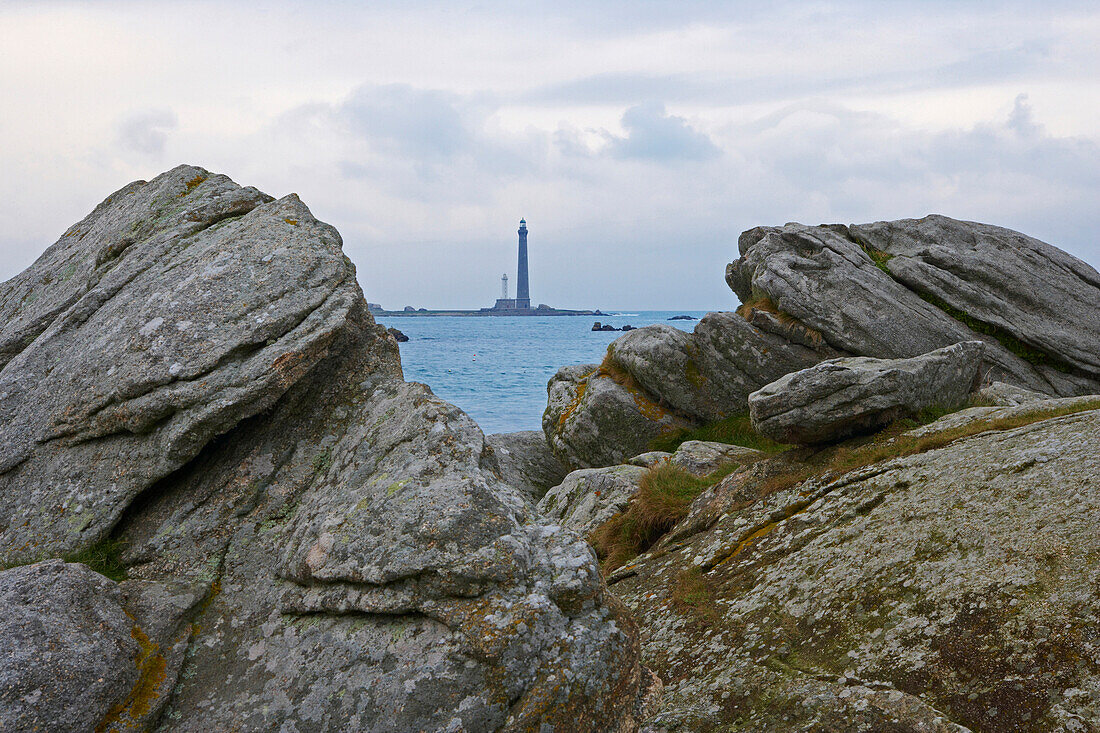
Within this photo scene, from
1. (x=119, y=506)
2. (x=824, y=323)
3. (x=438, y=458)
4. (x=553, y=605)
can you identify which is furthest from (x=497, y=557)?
(x=824, y=323)

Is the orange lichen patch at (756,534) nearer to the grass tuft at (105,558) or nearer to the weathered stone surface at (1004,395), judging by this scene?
the weathered stone surface at (1004,395)

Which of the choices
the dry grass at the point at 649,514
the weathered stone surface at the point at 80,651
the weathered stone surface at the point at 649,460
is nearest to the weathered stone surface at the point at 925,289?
the weathered stone surface at the point at 649,460

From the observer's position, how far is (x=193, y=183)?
12.8 m

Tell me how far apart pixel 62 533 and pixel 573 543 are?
5637 mm

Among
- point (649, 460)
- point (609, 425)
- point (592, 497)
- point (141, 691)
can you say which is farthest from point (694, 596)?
point (609, 425)

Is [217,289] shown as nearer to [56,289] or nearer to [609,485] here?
[56,289]

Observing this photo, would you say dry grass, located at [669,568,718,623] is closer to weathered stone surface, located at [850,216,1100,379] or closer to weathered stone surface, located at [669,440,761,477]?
weathered stone surface, located at [669,440,761,477]

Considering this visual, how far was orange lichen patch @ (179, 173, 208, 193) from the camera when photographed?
12597mm

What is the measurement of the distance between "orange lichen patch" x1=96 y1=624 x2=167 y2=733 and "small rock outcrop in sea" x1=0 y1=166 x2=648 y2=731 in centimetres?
2

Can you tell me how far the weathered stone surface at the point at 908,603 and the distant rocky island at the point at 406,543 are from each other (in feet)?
0.12

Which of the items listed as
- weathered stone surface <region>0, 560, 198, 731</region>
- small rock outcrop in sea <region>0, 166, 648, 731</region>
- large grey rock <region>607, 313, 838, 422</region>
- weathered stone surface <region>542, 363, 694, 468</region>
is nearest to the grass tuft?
small rock outcrop in sea <region>0, 166, 648, 731</region>

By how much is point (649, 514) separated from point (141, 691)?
9.54m

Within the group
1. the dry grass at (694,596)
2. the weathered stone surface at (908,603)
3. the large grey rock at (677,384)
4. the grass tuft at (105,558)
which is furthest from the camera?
the large grey rock at (677,384)

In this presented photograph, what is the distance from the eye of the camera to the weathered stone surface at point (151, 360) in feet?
27.6
